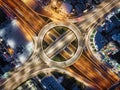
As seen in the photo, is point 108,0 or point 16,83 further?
point 108,0

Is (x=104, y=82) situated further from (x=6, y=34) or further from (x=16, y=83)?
(x=6, y=34)

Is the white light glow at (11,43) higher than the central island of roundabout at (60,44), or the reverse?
the white light glow at (11,43)

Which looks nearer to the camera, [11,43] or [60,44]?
[11,43]

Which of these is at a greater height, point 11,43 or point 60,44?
point 11,43

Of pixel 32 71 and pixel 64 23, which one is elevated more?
pixel 64 23

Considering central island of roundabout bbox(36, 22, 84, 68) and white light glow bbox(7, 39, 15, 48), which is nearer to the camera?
central island of roundabout bbox(36, 22, 84, 68)

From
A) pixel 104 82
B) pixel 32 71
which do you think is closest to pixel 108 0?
pixel 104 82

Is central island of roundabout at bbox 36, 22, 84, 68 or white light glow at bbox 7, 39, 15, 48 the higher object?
white light glow at bbox 7, 39, 15, 48

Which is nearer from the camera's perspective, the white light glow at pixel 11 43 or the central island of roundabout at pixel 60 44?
the central island of roundabout at pixel 60 44
